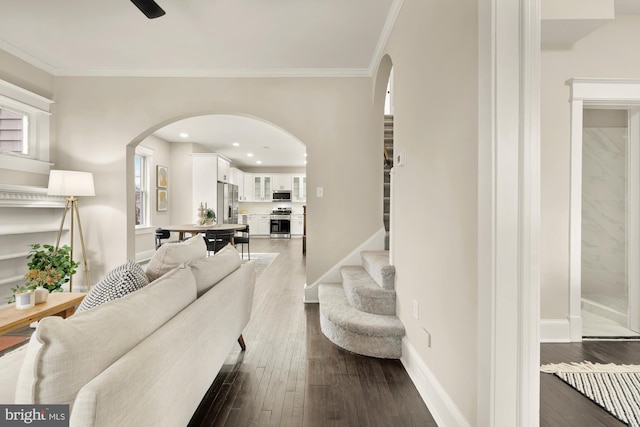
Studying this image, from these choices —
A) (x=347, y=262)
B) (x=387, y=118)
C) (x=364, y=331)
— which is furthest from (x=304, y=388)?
(x=387, y=118)

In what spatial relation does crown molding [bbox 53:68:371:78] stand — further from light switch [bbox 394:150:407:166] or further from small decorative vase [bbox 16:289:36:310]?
small decorative vase [bbox 16:289:36:310]

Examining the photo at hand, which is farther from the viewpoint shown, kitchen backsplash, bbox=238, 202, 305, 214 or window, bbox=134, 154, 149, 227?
kitchen backsplash, bbox=238, 202, 305, 214

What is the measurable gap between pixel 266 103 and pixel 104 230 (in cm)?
258

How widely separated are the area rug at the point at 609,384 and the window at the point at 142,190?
701 cm

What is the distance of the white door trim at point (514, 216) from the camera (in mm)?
1125

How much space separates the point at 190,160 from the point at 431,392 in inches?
295

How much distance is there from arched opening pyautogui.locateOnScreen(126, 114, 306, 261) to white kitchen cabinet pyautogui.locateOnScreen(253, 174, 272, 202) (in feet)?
2.43

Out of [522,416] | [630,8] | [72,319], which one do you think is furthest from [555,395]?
[630,8]

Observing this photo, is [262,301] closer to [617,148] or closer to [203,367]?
[203,367]

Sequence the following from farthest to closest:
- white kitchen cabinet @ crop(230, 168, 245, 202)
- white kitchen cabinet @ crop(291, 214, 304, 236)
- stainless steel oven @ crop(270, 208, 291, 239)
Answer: white kitchen cabinet @ crop(291, 214, 304, 236)
stainless steel oven @ crop(270, 208, 291, 239)
white kitchen cabinet @ crop(230, 168, 245, 202)

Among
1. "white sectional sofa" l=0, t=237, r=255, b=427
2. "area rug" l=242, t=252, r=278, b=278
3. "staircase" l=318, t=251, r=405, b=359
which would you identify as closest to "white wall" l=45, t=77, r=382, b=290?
"staircase" l=318, t=251, r=405, b=359

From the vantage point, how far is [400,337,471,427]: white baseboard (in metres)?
1.45

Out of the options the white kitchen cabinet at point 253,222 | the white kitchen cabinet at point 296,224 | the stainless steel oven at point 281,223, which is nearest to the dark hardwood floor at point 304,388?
the stainless steel oven at point 281,223

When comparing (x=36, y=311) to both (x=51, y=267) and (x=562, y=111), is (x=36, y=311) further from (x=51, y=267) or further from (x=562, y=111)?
(x=562, y=111)
